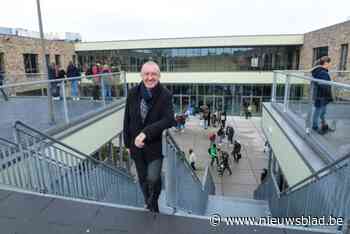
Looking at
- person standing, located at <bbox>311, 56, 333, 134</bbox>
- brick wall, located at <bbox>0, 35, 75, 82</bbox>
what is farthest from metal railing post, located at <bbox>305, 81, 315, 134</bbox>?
brick wall, located at <bbox>0, 35, 75, 82</bbox>

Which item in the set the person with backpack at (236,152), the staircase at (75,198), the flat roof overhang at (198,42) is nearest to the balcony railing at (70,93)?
the staircase at (75,198)

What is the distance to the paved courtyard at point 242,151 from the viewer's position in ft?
37.9

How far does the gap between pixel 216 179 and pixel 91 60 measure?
23601 mm

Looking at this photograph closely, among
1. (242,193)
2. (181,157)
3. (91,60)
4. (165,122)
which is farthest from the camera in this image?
(91,60)

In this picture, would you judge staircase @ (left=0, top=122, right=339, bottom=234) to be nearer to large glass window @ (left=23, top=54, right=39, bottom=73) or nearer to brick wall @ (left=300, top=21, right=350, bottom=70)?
brick wall @ (left=300, top=21, right=350, bottom=70)

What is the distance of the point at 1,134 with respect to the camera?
4348 mm

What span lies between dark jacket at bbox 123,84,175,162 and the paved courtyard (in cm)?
921

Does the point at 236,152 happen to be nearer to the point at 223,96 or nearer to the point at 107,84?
the point at 107,84

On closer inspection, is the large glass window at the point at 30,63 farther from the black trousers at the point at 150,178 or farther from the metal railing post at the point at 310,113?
the metal railing post at the point at 310,113

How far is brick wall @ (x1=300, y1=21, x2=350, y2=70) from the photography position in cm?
1658

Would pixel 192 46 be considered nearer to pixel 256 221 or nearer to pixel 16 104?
pixel 16 104

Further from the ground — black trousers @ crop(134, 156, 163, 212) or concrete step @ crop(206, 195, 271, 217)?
black trousers @ crop(134, 156, 163, 212)

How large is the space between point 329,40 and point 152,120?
21.3 metres

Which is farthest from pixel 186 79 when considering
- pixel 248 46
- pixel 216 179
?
pixel 216 179
